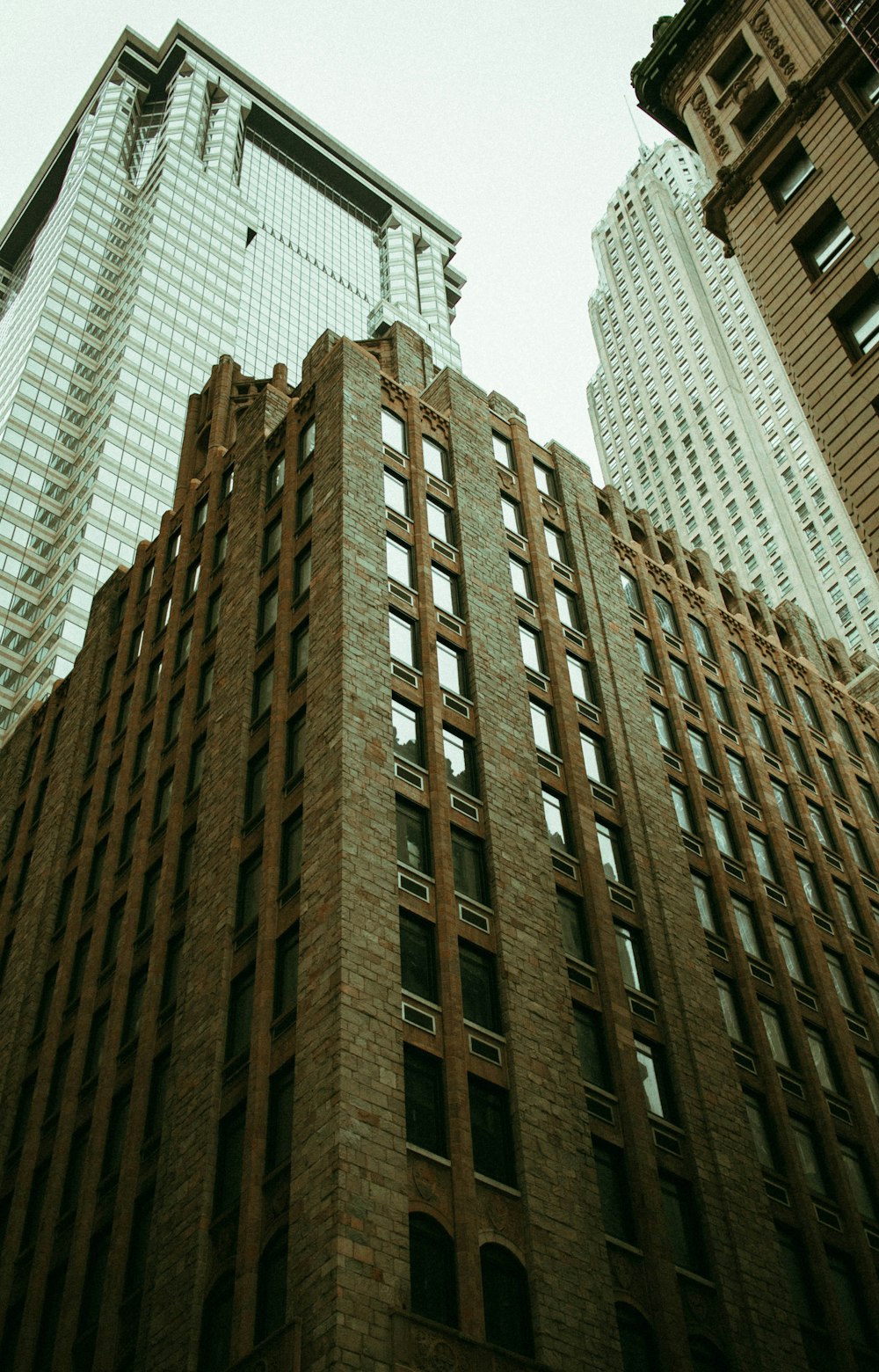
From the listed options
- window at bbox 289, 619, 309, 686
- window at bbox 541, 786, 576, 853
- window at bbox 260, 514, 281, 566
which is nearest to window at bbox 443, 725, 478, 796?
window at bbox 541, 786, 576, 853

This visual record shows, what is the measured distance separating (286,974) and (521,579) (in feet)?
57.3

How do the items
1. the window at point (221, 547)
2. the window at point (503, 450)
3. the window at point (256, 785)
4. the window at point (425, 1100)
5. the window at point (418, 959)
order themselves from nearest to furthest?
the window at point (425, 1100), the window at point (418, 959), the window at point (256, 785), the window at point (221, 547), the window at point (503, 450)

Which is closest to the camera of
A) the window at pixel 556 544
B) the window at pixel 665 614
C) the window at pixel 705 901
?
the window at pixel 705 901

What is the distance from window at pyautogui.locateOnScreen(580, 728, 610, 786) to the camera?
3869cm

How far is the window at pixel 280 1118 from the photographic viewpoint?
26.2m

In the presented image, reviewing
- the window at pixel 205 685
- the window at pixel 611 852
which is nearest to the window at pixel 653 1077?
the window at pixel 611 852

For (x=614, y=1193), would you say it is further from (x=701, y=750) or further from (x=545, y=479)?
(x=545, y=479)

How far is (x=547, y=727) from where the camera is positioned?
38688 mm

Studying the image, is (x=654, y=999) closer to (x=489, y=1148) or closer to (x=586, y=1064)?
(x=586, y=1064)

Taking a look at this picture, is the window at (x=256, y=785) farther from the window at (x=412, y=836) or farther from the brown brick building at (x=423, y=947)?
the window at (x=412, y=836)

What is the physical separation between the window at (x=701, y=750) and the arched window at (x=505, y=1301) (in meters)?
20.7

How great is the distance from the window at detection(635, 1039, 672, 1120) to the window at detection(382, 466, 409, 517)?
16.1m

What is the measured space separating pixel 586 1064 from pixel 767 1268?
5.53m

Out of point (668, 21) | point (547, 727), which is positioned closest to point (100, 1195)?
point (547, 727)
